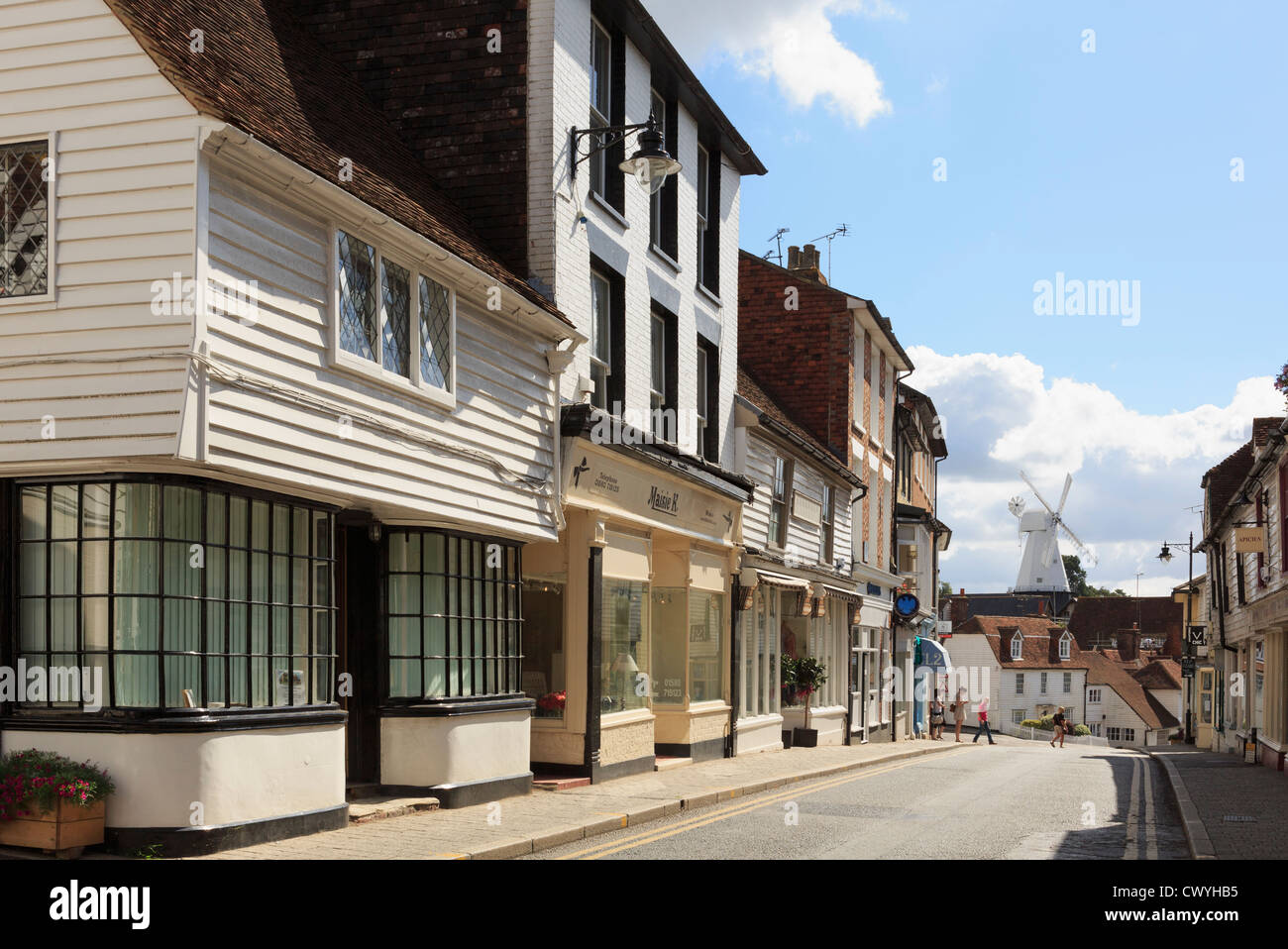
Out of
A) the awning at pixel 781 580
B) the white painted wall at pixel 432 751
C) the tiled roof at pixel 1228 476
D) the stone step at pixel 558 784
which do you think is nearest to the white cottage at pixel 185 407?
the white painted wall at pixel 432 751

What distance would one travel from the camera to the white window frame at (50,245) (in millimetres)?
9992

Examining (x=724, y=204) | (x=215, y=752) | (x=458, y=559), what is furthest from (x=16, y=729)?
(x=724, y=204)

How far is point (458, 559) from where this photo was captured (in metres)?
14.3

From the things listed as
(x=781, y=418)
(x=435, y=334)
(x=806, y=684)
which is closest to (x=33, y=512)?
(x=435, y=334)

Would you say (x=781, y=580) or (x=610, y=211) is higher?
(x=610, y=211)

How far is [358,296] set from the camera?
39.6ft

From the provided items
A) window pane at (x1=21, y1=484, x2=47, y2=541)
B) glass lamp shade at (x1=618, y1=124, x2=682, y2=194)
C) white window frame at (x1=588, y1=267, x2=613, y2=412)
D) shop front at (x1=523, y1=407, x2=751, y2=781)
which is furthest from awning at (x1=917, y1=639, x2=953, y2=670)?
window pane at (x1=21, y1=484, x2=47, y2=541)

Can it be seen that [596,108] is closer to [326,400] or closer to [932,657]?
[326,400]

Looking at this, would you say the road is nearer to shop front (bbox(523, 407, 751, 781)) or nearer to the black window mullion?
shop front (bbox(523, 407, 751, 781))

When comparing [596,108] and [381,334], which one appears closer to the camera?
[381,334]

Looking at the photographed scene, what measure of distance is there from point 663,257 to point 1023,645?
77.5 metres

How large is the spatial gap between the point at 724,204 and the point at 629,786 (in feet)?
37.7
